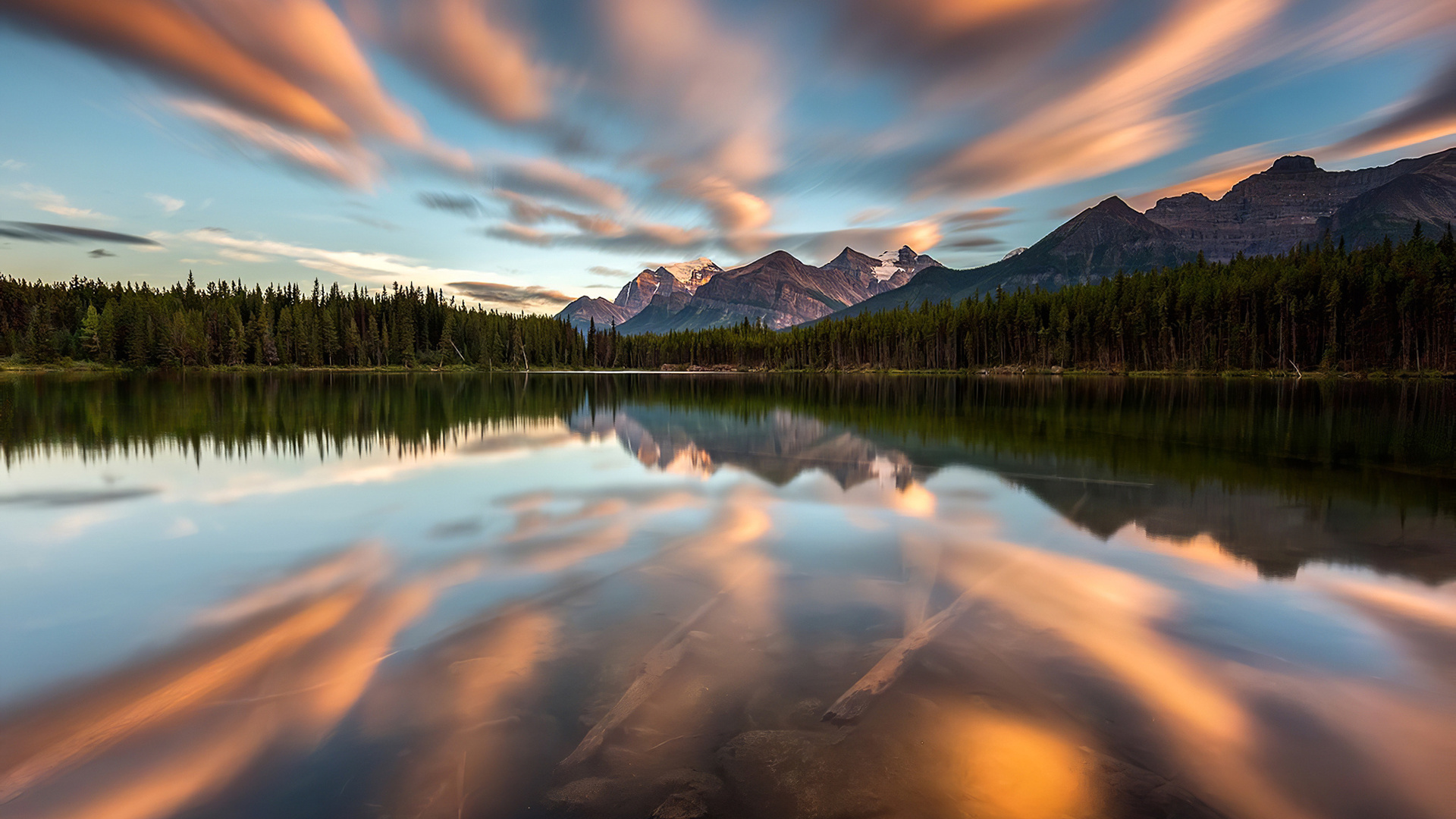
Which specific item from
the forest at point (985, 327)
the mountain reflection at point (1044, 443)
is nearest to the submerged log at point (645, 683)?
the mountain reflection at point (1044, 443)

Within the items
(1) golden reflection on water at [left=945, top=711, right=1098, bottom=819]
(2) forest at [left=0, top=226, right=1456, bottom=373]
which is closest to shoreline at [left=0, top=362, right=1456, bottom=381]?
(2) forest at [left=0, top=226, right=1456, bottom=373]

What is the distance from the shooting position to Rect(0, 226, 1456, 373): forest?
91938 mm

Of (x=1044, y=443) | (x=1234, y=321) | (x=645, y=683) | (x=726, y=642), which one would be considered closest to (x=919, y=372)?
(x=1234, y=321)

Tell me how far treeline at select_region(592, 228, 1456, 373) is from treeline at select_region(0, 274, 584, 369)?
385 feet

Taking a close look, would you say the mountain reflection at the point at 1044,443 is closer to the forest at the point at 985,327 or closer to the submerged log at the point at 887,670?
the submerged log at the point at 887,670

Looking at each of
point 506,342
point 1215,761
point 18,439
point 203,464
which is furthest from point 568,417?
point 506,342

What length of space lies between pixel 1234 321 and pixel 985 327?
150ft

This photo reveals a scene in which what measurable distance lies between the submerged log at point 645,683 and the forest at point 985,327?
4979 inches

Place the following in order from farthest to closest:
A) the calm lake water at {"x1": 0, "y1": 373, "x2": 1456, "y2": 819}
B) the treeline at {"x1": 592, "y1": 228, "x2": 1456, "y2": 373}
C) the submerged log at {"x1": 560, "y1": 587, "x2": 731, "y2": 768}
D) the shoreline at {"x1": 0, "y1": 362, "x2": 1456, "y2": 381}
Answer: the shoreline at {"x1": 0, "y1": 362, "x2": 1456, "y2": 381}, the treeline at {"x1": 592, "y1": 228, "x2": 1456, "y2": 373}, the submerged log at {"x1": 560, "y1": 587, "x2": 731, "y2": 768}, the calm lake water at {"x1": 0, "y1": 373, "x2": 1456, "y2": 819}

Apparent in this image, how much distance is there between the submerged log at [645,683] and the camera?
15.6 ft

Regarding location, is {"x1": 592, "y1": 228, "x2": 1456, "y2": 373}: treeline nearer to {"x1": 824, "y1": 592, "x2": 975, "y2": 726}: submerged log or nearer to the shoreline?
the shoreline

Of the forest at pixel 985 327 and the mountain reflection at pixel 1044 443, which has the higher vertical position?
the forest at pixel 985 327

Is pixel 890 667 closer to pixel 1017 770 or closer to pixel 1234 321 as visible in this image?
pixel 1017 770

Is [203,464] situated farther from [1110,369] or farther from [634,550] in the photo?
[1110,369]
